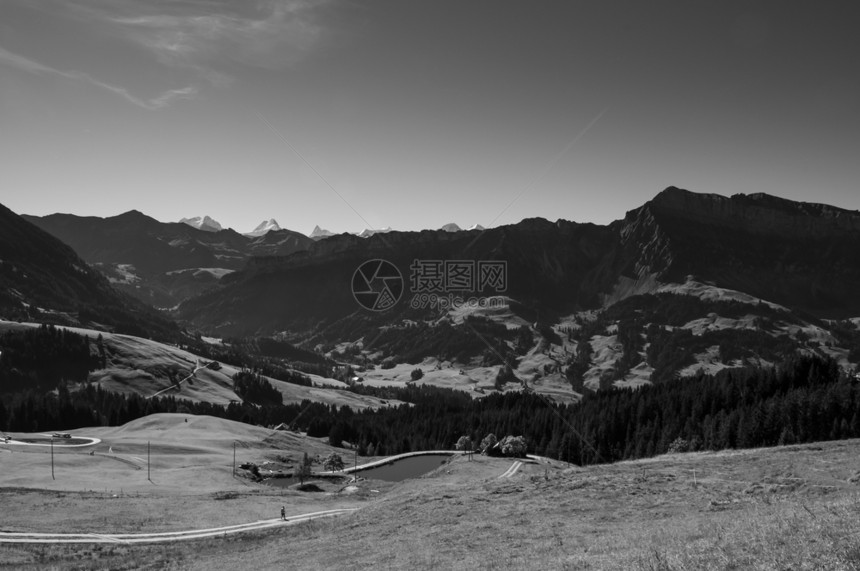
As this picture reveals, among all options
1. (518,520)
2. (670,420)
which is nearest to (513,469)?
(670,420)

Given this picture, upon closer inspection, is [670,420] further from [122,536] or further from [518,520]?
[122,536]

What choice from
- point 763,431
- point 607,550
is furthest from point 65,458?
point 763,431

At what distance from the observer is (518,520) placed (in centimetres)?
4538

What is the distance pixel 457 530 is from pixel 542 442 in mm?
125416

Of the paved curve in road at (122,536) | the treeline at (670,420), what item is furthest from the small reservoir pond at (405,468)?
the paved curve in road at (122,536)

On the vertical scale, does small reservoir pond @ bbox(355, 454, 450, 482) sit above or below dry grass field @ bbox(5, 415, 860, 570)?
below

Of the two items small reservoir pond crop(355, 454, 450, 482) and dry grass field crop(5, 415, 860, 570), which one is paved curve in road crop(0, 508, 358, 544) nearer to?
dry grass field crop(5, 415, 860, 570)

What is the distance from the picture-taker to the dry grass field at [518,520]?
26.6m

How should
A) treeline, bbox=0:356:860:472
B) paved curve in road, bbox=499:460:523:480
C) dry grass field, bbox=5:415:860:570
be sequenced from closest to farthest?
dry grass field, bbox=5:415:860:570, paved curve in road, bbox=499:460:523:480, treeline, bbox=0:356:860:472

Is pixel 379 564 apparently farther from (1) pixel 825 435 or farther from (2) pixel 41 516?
(1) pixel 825 435

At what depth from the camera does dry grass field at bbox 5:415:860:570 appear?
2662 cm

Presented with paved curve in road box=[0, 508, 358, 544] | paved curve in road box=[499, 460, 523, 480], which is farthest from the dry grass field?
paved curve in road box=[499, 460, 523, 480]

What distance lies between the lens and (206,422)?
596 ft

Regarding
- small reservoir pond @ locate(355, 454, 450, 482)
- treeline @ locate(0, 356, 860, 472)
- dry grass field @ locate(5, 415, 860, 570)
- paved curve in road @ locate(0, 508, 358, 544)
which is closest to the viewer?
dry grass field @ locate(5, 415, 860, 570)
